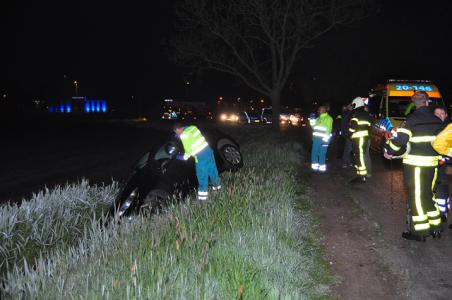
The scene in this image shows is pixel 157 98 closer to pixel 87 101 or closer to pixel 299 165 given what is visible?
pixel 87 101

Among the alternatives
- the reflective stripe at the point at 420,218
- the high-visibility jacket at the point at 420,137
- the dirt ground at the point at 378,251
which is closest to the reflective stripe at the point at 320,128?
the dirt ground at the point at 378,251

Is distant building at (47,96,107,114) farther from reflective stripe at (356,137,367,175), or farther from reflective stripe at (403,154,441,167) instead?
reflective stripe at (403,154,441,167)

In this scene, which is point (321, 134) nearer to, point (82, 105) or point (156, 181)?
point (156, 181)

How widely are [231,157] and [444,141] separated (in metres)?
5.00

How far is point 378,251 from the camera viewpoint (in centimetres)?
595

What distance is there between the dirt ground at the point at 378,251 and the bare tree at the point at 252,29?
1571cm

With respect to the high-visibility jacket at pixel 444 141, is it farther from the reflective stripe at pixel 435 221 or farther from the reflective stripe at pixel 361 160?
the reflective stripe at pixel 361 160

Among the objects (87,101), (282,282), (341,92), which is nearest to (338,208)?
(282,282)

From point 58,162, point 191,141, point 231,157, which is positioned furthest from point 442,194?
point 58,162

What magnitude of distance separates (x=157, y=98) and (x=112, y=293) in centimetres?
7865

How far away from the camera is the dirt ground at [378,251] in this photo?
4.85 metres

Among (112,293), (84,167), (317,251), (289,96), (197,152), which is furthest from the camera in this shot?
(289,96)

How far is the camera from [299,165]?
13422 mm

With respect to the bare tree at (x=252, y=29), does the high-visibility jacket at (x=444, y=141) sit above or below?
below
